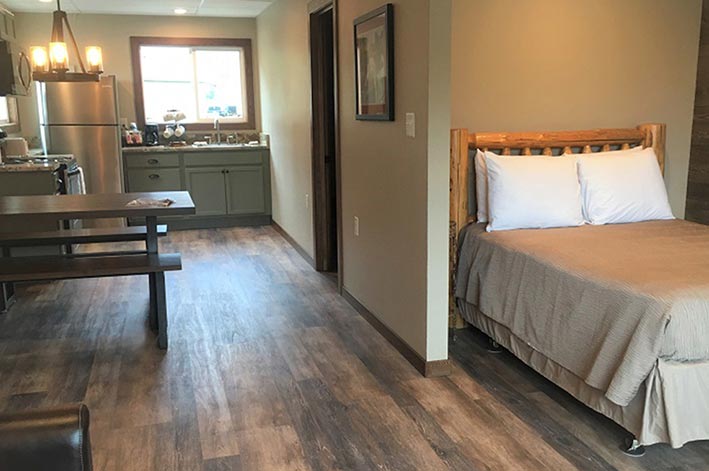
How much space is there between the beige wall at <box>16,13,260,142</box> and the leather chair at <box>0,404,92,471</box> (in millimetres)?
6205

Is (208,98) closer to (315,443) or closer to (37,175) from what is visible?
(37,175)

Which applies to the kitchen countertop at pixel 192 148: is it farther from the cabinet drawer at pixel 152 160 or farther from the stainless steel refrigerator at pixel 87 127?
the stainless steel refrigerator at pixel 87 127

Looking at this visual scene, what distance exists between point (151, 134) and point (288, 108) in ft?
6.74

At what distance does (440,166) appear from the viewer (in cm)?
297

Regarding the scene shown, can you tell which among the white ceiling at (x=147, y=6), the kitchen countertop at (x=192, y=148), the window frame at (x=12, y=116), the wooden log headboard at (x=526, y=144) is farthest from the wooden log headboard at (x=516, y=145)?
the window frame at (x=12, y=116)

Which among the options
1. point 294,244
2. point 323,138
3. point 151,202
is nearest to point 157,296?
point 151,202

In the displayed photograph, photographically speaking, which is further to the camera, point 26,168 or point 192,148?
point 192,148

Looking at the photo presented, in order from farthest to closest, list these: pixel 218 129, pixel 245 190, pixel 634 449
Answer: pixel 218 129 < pixel 245 190 < pixel 634 449

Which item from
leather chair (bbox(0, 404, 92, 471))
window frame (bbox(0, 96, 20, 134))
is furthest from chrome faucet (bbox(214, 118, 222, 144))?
leather chair (bbox(0, 404, 92, 471))

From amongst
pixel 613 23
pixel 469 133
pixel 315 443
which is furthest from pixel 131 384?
pixel 613 23

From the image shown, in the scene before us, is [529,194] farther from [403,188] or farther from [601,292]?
[601,292]

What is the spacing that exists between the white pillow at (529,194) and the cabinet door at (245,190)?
4.14 m

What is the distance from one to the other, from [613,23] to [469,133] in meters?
1.12

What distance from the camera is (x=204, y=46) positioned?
23.9 feet
